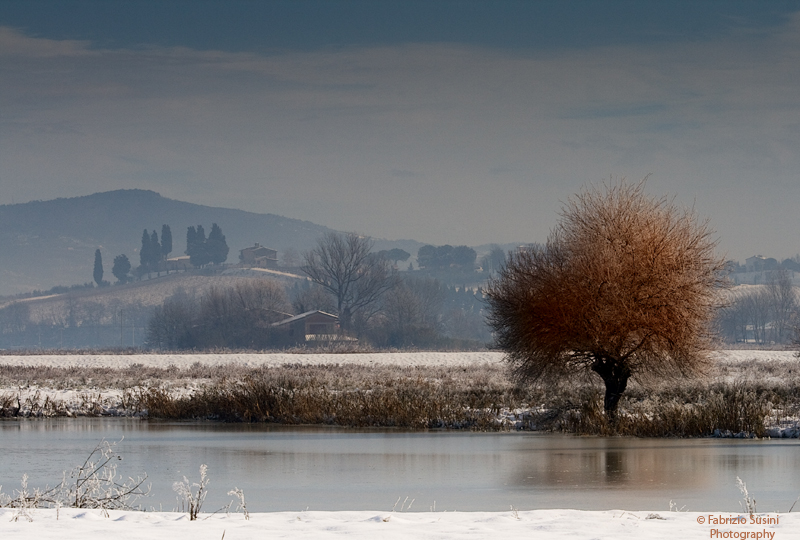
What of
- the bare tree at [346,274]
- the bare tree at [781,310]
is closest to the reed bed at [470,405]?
the bare tree at [346,274]

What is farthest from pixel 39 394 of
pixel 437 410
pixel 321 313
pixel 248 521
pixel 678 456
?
pixel 321 313

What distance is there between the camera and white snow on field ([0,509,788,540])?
32.9ft

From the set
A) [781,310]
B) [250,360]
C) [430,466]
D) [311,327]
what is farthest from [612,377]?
[781,310]

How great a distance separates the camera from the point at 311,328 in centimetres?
13438

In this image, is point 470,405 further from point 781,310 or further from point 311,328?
point 781,310

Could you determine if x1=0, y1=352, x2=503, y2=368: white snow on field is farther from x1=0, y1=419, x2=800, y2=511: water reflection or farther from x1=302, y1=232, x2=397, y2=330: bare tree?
x1=302, y1=232, x2=397, y2=330: bare tree

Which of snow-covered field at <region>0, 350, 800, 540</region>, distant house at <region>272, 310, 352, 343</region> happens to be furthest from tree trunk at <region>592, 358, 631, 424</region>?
distant house at <region>272, 310, 352, 343</region>

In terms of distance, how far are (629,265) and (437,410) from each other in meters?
6.37

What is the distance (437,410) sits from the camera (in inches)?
1069

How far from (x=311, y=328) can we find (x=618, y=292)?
11106 centimetres

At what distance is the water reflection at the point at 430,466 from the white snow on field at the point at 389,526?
1.93 m

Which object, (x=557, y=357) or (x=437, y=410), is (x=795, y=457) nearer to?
(x=557, y=357)

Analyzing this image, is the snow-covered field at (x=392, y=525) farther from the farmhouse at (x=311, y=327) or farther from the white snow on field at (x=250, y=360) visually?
the farmhouse at (x=311, y=327)

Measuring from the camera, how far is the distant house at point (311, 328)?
439ft
